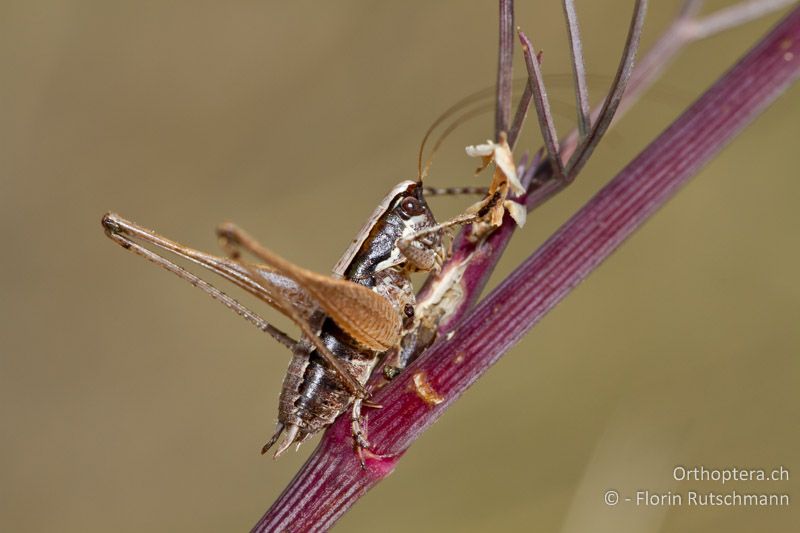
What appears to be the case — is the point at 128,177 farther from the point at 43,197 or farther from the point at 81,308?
the point at 81,308

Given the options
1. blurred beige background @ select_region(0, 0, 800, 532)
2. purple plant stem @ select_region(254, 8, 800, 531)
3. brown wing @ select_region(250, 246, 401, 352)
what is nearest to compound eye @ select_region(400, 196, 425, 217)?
brown wing @ select_region(250, 246, 401, 352)

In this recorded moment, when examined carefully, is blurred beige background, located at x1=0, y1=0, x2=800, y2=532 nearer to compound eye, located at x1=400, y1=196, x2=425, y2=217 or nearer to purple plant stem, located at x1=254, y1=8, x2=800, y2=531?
compound eye, located at x1=400, y1=196, x2=425, y2=217

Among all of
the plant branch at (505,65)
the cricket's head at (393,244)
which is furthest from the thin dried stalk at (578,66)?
the cricket's head at (393,244)

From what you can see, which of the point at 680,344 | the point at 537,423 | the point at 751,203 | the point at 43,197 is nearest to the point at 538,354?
the point at 537,423

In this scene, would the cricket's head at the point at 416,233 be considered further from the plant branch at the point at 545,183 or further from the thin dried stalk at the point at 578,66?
the thin dried stalk at the point at 578,66

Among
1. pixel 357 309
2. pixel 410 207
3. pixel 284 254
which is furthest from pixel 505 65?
pixel 284 254
